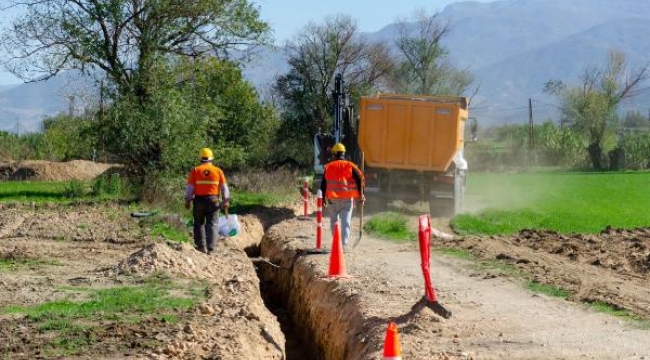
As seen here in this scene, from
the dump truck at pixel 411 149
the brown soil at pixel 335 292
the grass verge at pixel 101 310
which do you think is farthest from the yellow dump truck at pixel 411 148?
the grass verge at pixel 101 310

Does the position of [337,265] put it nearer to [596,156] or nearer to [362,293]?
[362,293]

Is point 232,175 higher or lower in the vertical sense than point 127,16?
lower

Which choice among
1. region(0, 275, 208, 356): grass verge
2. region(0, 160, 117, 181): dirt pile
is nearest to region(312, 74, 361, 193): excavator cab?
region(0, 275, 208, 356): grass verge

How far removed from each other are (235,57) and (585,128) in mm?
53868

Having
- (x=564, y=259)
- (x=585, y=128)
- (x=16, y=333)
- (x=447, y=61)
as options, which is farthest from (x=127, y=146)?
(x=585, y=128)

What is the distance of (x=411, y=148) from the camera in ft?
81.7

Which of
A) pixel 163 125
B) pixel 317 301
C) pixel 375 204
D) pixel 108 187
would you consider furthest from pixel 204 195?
pixel 108 187

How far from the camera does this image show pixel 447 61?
6981cm

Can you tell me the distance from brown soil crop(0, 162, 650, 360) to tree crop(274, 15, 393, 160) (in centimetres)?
2773

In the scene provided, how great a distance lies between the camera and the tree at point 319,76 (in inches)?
1946

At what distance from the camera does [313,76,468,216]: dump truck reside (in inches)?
974

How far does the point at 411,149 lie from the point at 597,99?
62.0 meters

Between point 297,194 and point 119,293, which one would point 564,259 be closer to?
point 119,293

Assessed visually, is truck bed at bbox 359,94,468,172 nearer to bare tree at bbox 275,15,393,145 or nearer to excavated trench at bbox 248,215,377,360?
excavated trench at bbox 248,215,377,360
